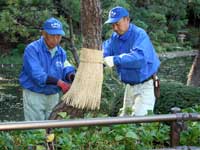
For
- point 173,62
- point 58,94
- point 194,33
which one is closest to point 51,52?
point 58,94

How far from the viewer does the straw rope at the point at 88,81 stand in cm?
321

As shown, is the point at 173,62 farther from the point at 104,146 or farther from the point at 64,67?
the point at 104,146

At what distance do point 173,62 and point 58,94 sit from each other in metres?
16.0

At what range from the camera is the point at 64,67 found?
14.1 feet

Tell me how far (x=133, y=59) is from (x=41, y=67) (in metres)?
0.89

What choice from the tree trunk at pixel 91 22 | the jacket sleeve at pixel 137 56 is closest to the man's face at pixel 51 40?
the tree trunk at pixel 91 22

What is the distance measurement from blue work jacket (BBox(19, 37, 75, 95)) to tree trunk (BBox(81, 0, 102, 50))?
0.90ft

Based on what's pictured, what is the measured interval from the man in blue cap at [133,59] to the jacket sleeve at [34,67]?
0.56m

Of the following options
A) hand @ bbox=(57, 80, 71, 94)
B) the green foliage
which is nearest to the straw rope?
hand @ bbox=(57, 80, 71, 94)

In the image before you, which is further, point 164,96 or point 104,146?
point 164,96

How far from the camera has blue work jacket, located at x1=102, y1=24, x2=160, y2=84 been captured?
364 cm

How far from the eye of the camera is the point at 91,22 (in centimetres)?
427

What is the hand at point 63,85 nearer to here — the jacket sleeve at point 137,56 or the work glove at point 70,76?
the work glove at point 70,76

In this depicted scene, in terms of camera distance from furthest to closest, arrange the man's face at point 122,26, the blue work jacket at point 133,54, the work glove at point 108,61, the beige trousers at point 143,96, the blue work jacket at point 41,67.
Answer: the beige trousers at point 143,96 < the blue work jacket at point 41,67 < the man's face at point 122,26 < the blue work jacket at point 133,54 < the work glove at point 108,61
